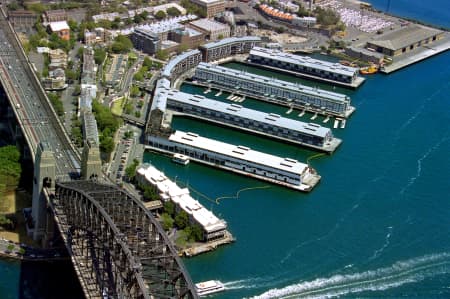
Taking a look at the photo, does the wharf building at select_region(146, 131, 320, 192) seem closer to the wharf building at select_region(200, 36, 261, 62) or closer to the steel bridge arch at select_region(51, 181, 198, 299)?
the steel bridge arch at select_region(51, 181, 198, 299)

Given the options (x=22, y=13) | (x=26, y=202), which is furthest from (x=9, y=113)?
(x=22, y=13)

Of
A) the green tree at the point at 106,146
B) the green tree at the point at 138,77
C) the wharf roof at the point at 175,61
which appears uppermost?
the wharf roof at the point at 175,61

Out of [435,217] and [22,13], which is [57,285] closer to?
[435,217]

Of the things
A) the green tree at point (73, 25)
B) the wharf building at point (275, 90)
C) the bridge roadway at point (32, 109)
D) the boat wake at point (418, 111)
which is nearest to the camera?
the bridge roadway at point (32, 109)

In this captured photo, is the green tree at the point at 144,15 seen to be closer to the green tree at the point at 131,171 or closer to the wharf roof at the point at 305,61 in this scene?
the wharf roof at the point at 305,61

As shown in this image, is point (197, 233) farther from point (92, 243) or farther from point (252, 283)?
point (92, 243)

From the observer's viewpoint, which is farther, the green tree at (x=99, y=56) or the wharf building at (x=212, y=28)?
the wharf building at (x=212, y=28)

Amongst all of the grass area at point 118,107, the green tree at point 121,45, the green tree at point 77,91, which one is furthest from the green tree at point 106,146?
the green tree at point 121,45

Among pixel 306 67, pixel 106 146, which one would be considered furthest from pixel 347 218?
pixel 306 67
